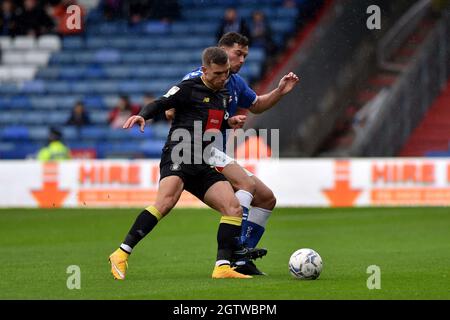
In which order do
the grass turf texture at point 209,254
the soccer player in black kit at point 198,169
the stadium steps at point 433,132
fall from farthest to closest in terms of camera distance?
1. the stadium steps at point 433,132
2. the soccer player in black kit at point 198,169
3. the grass turf texture at point 209,254

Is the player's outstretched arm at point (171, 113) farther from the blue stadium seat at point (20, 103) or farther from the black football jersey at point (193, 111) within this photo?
the blue stadium seat at point (20, 103)

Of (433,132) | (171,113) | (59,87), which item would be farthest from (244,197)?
(59,87)

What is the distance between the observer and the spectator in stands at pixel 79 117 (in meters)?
23.6

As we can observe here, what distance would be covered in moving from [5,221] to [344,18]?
10.0 metres

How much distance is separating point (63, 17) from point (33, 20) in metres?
Result: 0.72

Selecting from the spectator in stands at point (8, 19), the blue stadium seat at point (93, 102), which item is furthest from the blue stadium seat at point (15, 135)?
the spectator in stands at point (8, 19)

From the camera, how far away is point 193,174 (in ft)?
29.4

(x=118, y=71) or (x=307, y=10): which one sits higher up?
(x=307, y=10)

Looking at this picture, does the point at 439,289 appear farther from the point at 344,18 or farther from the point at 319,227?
the point at 344,18

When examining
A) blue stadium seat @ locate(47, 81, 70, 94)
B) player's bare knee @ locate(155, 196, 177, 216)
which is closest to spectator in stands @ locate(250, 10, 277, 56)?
blue stadium seat @ locate(47, 81, 70, 94)

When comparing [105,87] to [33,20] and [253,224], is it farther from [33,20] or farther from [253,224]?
[253,224]

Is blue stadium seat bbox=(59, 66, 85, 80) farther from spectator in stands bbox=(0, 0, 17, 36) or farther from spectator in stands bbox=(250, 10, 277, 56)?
spectator in stands bbox=(250, 10, 277, 56)

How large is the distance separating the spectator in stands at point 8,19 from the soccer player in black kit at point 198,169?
17.4m
